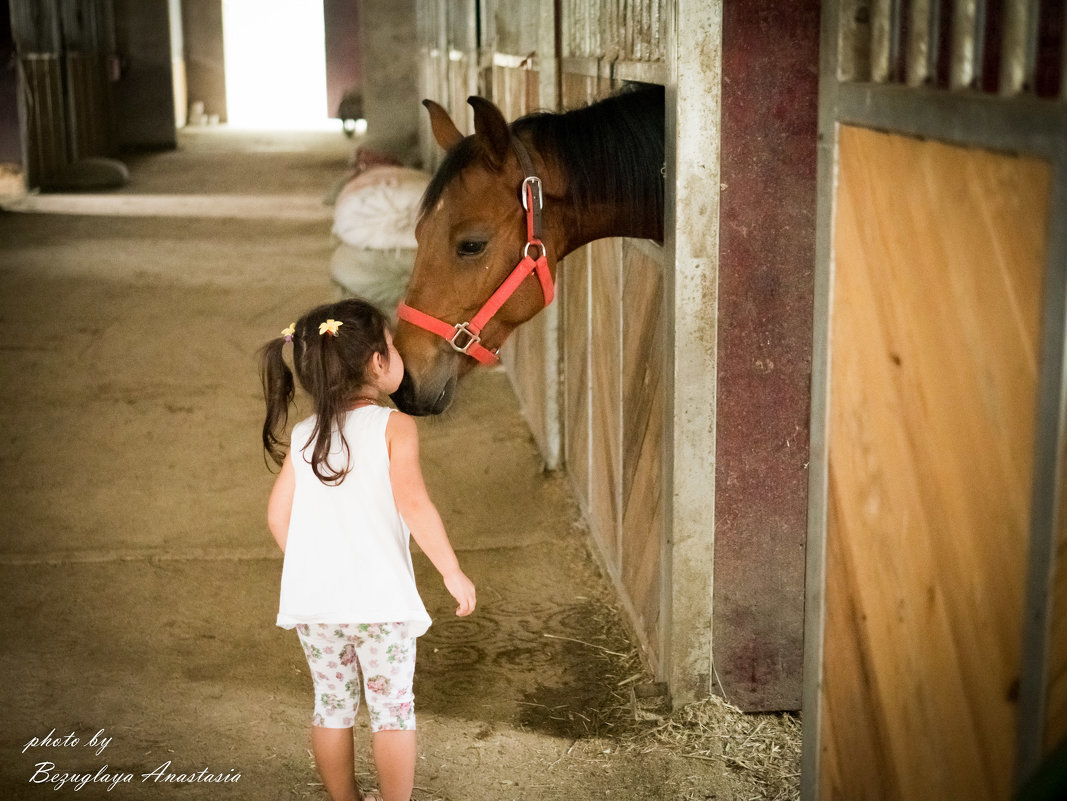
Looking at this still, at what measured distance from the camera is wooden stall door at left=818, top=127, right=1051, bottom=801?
1.15m

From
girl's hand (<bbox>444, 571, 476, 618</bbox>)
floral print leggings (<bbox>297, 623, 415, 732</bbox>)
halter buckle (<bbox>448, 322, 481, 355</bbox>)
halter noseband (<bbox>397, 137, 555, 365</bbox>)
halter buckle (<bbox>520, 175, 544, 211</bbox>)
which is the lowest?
floral print leggings (<bbox>297, 623, 415, 732</bbox>)

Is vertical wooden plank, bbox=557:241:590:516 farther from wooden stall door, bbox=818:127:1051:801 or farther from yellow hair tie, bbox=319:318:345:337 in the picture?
wooden stall door, bbox=818:127:1051:801

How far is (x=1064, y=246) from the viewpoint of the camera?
102cm

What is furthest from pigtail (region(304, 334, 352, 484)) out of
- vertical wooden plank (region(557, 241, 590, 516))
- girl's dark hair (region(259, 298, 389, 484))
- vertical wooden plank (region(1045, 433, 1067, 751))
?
vertical wooden plank (region(557, 241, 590, 516))

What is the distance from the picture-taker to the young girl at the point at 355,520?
1.89 metres

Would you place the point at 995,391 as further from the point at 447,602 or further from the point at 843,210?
the point at 447,602

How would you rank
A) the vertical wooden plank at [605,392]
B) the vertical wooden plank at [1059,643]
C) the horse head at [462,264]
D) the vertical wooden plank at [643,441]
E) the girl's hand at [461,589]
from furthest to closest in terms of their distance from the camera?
the vertical wooden plank at [605,392]
the vertical wooden plank at [643,441]
the horse head at [462,264]
the girl's hand at [461,589]
the vertical wooden plank at [1059,643]

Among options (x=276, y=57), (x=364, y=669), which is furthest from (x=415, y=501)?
(x=276, y=57)

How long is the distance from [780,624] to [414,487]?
99 cm

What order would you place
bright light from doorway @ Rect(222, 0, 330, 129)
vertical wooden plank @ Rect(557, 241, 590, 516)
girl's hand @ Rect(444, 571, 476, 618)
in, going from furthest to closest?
bright light from doorway @ Rect(222, 0, 330, 129), vertical wooden plank @ Rect(557, 241, 590, 516), girl's hand @ Rect(444, 571, 476, 618)

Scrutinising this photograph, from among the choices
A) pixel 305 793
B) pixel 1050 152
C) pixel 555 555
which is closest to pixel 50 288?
pixel 555 555

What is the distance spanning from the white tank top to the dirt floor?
0.51m

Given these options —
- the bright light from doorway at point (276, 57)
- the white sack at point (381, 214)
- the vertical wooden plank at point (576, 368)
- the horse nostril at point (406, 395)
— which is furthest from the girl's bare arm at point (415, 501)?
the bright light from doorway at point (276, 57)

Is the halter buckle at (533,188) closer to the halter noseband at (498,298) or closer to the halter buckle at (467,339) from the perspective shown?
the halter noseband at (498,298)
